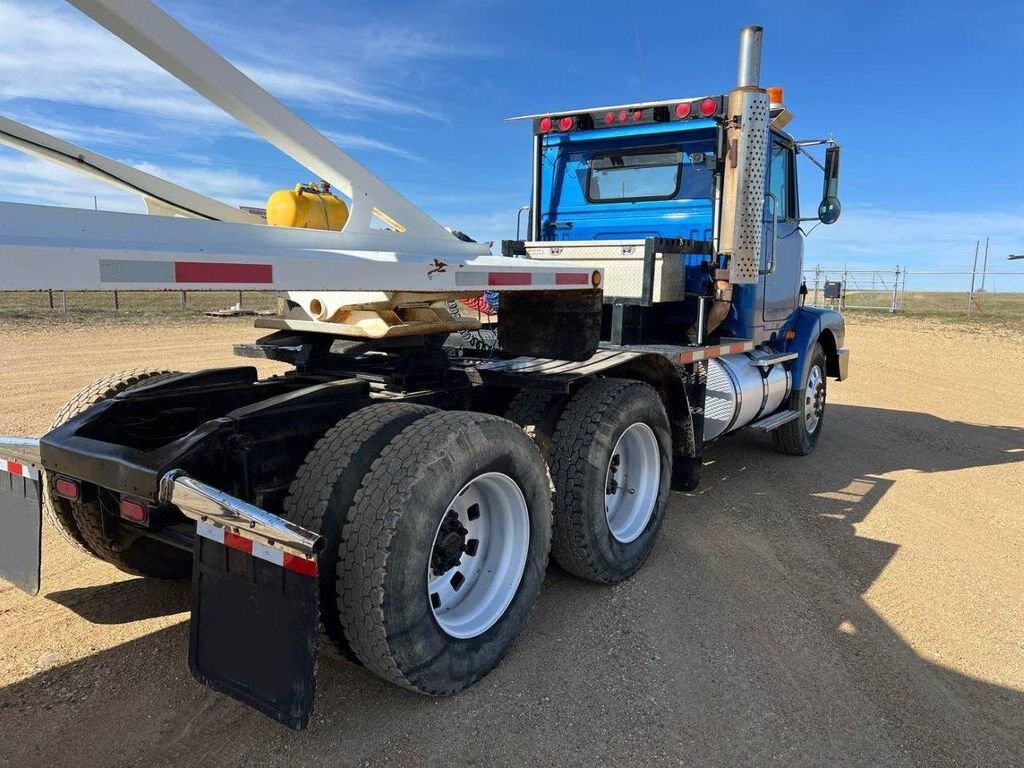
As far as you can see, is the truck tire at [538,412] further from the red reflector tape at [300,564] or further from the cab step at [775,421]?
the cab step at [775,421]

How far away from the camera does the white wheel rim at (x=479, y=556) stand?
9.88 ft

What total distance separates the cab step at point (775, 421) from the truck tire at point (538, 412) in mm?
2909

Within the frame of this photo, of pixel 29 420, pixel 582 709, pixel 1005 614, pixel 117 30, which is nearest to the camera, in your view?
pixel 117 30

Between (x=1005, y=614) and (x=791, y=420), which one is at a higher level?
(x=791, y=420)

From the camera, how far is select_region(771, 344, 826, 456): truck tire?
22.7ft

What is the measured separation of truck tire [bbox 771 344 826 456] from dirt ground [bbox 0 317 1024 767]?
1.33 meters

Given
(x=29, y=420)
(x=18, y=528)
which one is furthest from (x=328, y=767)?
(x=29, y=420)

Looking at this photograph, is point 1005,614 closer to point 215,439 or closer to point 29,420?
point 215,439

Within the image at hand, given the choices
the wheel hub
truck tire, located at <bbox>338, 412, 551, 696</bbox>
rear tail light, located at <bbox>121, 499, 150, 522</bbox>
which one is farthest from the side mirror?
rear tail light, located at <bbox>121, 499, 150, 522</bbox>

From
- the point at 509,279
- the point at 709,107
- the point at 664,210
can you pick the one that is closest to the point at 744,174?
the point at 709,107

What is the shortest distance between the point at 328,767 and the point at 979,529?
15.5 feet

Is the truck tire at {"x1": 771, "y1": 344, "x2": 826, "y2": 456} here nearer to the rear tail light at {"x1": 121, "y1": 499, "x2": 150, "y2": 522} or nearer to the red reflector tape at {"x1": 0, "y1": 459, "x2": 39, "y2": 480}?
the rear tail light at {"x1": 121, "y1": 499, "x2": 150, "y2": 522}

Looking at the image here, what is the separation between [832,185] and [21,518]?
6.15m

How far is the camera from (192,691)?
2.95 m
